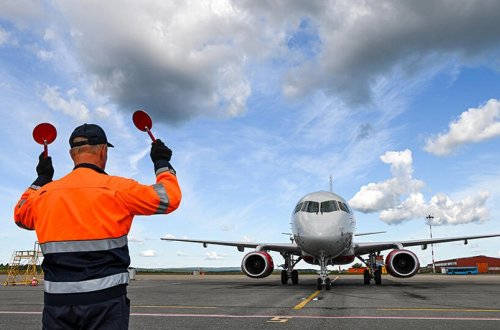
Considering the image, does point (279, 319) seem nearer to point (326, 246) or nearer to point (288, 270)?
point (326, 246)

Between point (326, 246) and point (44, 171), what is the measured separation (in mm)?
13107

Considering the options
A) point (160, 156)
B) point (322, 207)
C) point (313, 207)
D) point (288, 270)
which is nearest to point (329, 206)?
point (322, 207)

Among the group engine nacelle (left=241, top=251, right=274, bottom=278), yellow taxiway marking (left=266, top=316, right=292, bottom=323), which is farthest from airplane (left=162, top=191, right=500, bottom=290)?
yellow taxiway marking (left=266, top=316, right=292, bottom=323)

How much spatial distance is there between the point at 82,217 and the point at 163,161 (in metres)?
0.65

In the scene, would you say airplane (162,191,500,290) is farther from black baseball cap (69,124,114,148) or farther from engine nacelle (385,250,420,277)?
black baseball cap (69,124,114,148)

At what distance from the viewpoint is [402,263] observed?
18469 mm

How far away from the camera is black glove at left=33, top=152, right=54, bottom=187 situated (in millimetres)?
3521

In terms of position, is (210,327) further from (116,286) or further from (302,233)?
(302,233)

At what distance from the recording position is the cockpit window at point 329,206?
16.3 m

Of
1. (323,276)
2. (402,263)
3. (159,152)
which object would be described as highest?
(159,152)

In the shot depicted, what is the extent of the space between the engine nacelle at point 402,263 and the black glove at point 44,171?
16.7 m

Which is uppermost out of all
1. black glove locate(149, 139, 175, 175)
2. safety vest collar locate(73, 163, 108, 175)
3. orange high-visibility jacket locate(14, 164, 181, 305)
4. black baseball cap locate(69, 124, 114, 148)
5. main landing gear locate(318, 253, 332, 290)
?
black baseball cap locate(69, 124, 114, 148)

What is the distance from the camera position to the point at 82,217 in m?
2.75

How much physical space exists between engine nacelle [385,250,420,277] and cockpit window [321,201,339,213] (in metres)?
3.81
